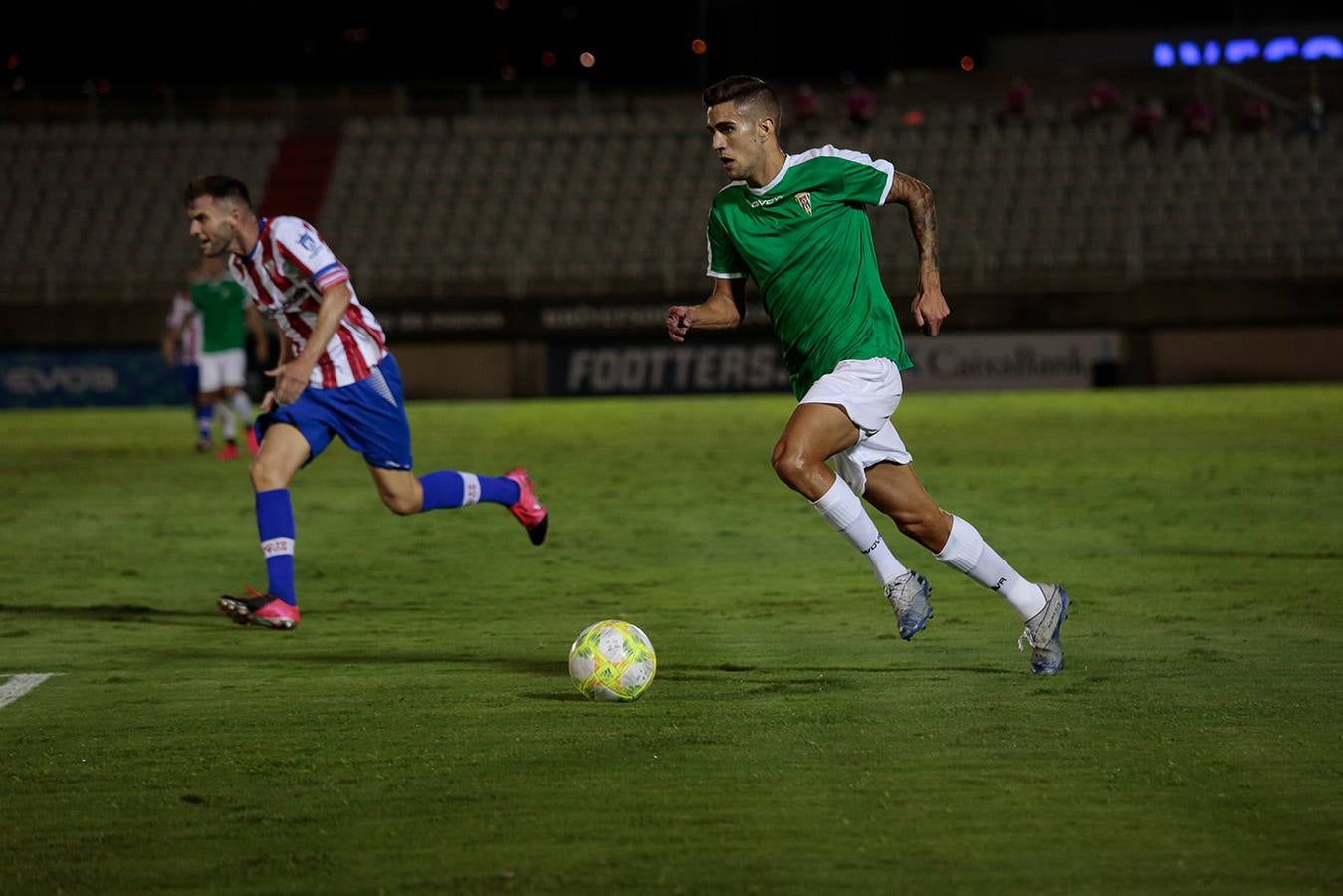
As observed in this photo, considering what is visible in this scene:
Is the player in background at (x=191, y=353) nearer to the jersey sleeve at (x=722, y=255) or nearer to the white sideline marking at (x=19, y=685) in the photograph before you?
the white sideline marking at (x=19, y=685)

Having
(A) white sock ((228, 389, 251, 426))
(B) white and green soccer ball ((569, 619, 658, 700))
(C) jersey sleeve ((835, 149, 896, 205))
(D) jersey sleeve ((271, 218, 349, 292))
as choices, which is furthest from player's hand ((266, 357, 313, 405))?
(A) white sock ((228, 389, 251, 426))

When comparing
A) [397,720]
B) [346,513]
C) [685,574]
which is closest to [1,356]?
[346,513]

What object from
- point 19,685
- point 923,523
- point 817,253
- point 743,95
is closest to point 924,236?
point 817,253

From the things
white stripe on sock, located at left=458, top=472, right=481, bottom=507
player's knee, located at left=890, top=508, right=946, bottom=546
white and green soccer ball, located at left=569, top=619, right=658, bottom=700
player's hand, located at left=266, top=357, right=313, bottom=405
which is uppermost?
player's hand, located at left=266, top=357, right=313, bottom=405

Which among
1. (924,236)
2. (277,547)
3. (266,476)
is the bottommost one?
(277,547)

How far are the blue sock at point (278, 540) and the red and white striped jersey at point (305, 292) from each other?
58 centimetres

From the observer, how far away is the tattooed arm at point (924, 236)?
642 cm

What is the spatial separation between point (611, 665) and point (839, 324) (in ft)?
5.01

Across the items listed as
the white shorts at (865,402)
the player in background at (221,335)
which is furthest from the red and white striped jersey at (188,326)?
the white shorts at (865,402)

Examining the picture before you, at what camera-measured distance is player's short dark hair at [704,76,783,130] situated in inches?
254

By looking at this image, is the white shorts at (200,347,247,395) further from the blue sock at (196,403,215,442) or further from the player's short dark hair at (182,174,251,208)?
the player's short dark hair at (182,174,251,208)

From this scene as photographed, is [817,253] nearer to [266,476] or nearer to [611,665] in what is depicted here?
[611,665]

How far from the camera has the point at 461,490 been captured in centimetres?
913

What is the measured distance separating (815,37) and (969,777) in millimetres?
39947
